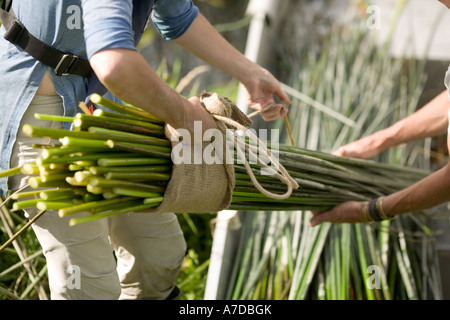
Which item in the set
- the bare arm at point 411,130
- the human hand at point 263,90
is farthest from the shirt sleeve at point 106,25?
the bare arm at point 411,130

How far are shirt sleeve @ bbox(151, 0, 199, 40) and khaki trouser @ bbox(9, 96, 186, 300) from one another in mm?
414

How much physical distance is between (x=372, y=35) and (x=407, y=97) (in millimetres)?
560

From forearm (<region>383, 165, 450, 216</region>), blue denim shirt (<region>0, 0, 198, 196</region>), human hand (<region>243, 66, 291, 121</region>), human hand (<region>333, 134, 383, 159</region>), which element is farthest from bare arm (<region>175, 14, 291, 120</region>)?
forearm (<region>383, 165, 450, 216</region>)

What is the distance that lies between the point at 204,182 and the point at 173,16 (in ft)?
1.80

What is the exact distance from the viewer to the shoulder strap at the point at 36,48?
60.7 inches

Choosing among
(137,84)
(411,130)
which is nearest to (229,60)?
(137,84)

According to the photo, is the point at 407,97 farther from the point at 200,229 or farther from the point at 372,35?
the point at 200,229

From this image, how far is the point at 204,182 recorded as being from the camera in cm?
160

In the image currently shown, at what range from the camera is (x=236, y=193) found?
5.77ft

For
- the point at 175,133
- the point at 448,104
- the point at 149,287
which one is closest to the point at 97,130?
the point at 175,133

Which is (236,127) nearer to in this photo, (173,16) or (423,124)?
(173,16)

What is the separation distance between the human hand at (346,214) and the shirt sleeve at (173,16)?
2.79ft

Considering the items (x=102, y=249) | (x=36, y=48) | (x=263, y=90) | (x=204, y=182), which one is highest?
(x=263, y=90)
